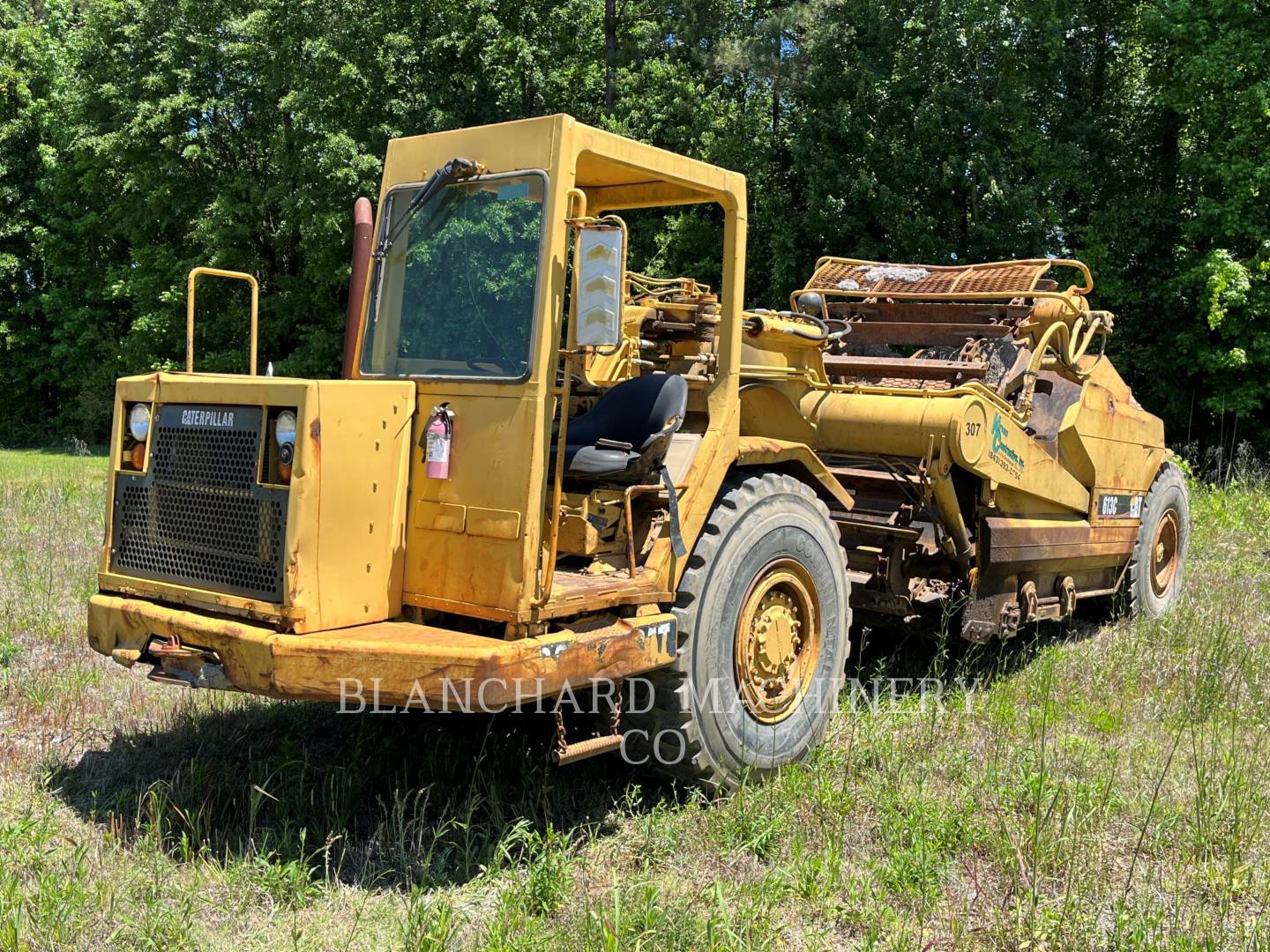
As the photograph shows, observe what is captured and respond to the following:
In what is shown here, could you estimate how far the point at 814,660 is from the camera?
5.20 m

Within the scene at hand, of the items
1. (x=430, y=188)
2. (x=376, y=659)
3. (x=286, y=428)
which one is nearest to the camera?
(x=376, y=659)

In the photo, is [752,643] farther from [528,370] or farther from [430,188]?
[430,188]

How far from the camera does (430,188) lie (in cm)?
443

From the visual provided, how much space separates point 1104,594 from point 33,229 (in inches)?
1138

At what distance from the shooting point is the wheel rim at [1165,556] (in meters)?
8.51

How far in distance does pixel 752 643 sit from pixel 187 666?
89.4 inches

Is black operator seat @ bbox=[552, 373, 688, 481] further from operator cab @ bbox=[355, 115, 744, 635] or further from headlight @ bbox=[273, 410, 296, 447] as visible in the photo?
headlight @ bbox=[273, 410, 296, 447]

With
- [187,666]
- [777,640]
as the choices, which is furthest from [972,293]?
[187,666]

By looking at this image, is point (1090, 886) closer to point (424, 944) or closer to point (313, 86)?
point (424, 944)

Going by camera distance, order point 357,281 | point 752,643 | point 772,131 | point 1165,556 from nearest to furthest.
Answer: point 357,281, point 752,643, point 1165,556, point 772,131

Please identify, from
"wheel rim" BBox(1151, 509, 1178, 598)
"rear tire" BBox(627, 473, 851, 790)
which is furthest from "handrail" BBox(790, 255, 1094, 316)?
"rear tire" BBox(627, 473, 851, 790)

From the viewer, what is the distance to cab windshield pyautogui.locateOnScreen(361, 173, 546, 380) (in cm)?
420

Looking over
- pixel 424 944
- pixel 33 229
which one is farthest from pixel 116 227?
pixel 424 944

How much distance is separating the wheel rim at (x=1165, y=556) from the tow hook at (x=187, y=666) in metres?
6.91
